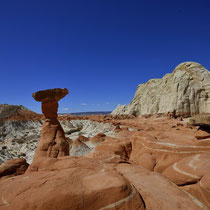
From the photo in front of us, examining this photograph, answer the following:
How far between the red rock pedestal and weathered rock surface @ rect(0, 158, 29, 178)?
974mm

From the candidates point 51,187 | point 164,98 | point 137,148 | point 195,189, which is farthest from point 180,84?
point 51,187

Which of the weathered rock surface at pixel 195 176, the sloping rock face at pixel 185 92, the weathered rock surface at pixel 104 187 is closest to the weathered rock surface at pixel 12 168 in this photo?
the weathered rock surface at pixel 104 187

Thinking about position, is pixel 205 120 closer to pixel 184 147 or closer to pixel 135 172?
pixel 184 147

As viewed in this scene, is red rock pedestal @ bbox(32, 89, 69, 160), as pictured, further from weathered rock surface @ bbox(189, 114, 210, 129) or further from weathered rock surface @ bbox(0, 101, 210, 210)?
weathered rock surface @ bbox(189, 114, 210, 129)

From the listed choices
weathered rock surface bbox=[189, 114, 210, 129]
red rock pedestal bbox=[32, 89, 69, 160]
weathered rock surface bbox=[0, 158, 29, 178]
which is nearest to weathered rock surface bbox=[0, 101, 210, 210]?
weathered rock surface bbox=[189, 114, 210, 129]

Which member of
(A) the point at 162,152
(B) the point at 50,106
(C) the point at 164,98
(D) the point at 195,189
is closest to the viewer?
(D) the point at 195,189

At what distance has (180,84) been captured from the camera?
3397cm

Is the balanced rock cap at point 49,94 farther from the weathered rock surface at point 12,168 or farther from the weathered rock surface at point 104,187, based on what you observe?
the weathered rock surface at point 104,187

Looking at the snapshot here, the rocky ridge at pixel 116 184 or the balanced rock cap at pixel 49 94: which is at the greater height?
the balanced rock cap at pixel 49 94

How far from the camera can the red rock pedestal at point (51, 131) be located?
25.9 feet

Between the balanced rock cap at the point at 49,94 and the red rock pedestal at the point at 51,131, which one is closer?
the red rock pedestal at the point at 51,131

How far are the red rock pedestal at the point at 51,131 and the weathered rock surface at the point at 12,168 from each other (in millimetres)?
974

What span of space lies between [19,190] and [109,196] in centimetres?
155

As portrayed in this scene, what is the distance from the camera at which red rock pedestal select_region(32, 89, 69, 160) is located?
7.91 m
